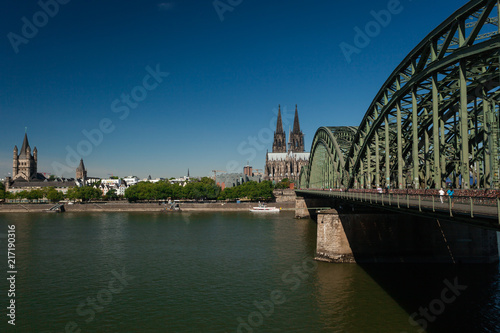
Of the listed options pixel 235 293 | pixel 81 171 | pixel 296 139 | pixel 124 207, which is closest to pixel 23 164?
pixel 81 171

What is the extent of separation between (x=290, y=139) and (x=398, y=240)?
159 meters

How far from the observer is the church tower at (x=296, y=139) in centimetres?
18350

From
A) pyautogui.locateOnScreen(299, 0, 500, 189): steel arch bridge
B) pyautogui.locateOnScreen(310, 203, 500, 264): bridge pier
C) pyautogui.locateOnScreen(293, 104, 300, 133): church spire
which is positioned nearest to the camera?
pyautogui.locateOnScreen(299, 0, 500, 189): steel arch bridge

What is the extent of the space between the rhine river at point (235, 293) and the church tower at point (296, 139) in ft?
490

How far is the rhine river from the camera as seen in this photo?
18484mm

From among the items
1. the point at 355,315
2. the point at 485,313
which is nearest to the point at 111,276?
the point at 355,315

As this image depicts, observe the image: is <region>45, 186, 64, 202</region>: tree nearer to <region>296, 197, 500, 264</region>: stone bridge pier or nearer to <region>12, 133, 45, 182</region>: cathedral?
<region>12, 133, 45, 182</region>: cathedral

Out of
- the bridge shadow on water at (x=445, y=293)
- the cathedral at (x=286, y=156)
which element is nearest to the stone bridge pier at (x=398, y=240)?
the bridge shadow on water at (x=445, y=293)

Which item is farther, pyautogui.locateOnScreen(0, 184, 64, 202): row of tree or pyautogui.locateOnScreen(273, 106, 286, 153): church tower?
pyautogui.locateOnScreen(273, 106, 286, 153): church tower

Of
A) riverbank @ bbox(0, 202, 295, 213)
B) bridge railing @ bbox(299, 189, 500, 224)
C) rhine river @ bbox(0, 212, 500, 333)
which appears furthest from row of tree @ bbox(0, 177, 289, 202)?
bridge railing @ bbox(299, 189, 500, 224)

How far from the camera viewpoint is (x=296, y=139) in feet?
608

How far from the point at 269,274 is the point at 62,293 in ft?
43.0

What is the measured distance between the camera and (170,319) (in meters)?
19.0

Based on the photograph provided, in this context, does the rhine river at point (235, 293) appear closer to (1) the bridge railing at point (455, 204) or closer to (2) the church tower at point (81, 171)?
(1) the bridge railing at point (455, 204)
